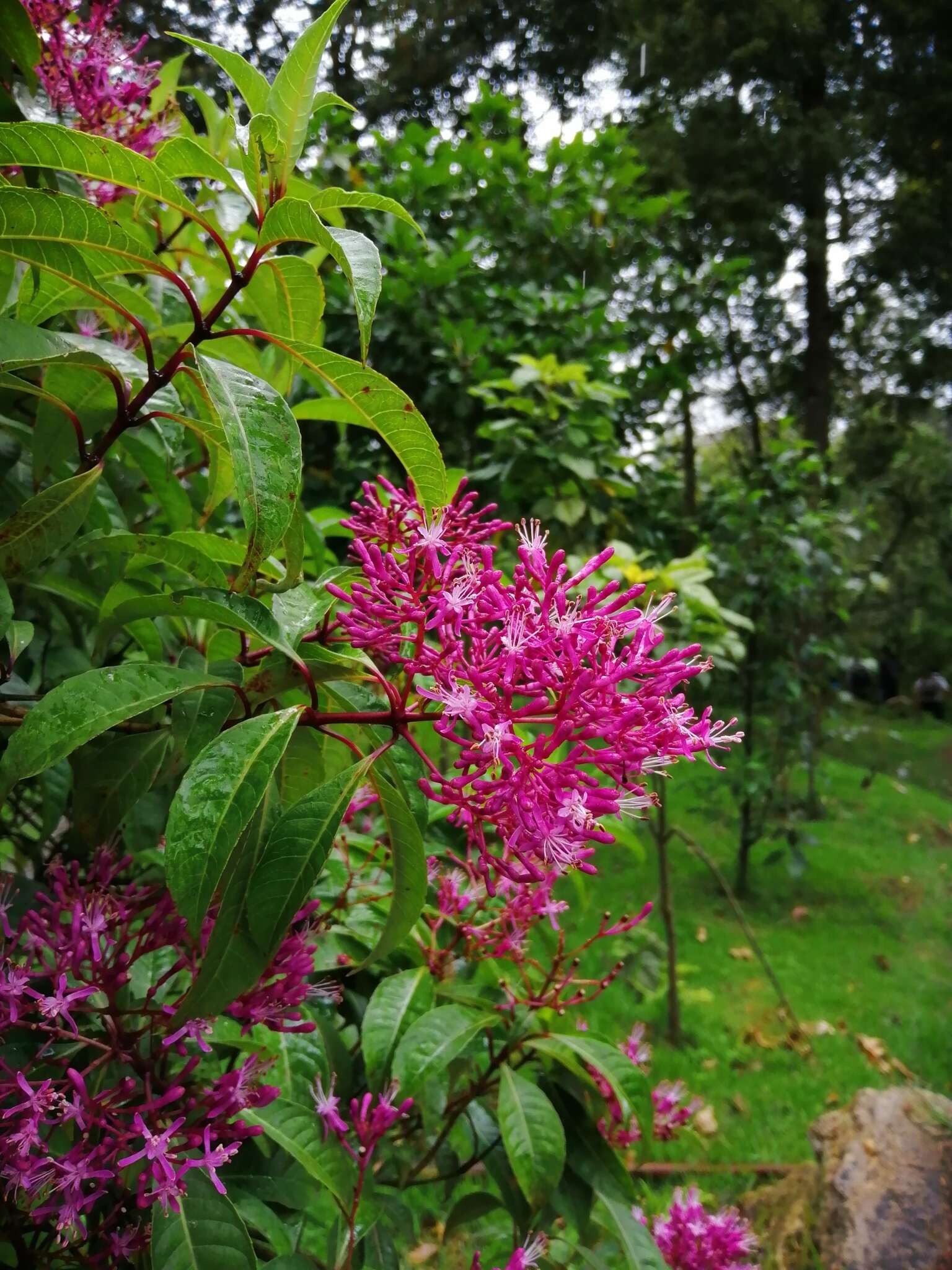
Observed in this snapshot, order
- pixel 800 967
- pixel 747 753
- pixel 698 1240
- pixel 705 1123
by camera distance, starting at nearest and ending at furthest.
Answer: pixel 698 1240 < pixel 705 1123 < pixel 800 967 < pixel 747 753

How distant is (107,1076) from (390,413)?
2.01ft

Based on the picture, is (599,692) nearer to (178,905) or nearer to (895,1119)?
(178,905)

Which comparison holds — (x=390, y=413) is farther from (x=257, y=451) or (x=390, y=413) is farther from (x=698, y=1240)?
(x=698, y=1240)

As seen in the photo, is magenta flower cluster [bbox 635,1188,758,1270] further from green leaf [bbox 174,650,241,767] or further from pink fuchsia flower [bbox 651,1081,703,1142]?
green leaf [bbox 174,650,241,767]

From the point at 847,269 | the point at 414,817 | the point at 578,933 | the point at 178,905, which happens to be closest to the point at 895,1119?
the point at 578,933

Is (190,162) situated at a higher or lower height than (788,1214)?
higher

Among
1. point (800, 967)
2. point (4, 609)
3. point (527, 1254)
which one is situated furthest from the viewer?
point (800, 967)

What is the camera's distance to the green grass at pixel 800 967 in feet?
10.6

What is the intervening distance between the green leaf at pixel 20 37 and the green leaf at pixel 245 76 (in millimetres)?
211

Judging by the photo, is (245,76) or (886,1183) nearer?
→ (245,76)

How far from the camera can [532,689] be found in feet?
1.87

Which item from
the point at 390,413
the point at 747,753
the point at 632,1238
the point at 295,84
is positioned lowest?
the point at 747,753

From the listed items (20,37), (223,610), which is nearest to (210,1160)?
(223,610)

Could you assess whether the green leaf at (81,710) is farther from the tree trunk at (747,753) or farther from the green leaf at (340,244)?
the tree trunk at (747,753)
